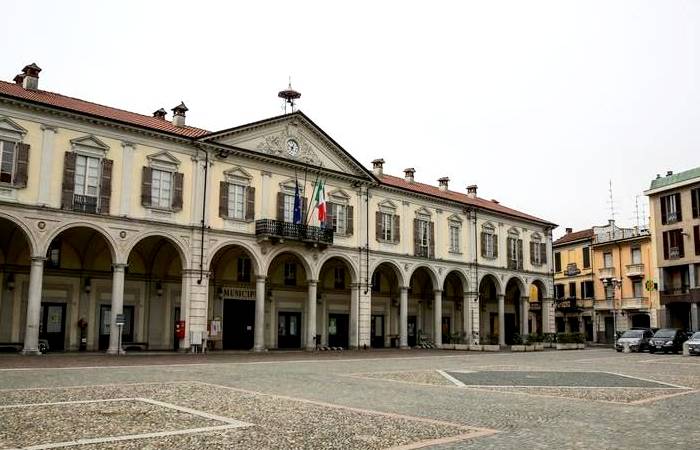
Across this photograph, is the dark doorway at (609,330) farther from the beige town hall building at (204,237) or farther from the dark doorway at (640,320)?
the beige town hall building at (204,237)

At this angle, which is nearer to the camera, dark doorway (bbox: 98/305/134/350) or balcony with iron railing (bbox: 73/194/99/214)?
balcony with iron railing (bbox: 73/194/99/214)

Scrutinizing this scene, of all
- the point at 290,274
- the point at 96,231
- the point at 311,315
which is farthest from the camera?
the point at 290,274

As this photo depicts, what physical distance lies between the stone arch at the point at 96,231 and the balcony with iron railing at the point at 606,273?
134ft

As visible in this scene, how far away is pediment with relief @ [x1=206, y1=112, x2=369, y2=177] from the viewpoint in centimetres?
3162

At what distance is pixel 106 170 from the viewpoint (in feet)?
88.6

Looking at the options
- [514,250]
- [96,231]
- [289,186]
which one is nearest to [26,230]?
[96,231]

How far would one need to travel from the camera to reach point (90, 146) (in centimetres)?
2670

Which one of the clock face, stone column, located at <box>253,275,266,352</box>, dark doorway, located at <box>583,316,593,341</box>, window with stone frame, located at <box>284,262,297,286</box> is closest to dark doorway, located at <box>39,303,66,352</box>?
stone column, located at <box>253,275,266,352</box>

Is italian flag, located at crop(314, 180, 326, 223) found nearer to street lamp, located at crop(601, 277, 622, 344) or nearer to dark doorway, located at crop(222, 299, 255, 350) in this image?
dark doorway, located at crop(222, 299, 255, 350)

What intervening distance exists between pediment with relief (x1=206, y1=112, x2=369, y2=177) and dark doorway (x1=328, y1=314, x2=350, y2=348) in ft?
28.3

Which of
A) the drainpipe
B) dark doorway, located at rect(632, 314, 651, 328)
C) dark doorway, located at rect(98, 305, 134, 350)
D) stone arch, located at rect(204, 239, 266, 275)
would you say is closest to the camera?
the drainpipe

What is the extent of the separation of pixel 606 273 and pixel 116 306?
41.5m

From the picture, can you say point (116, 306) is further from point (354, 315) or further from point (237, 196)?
point (354, 315)

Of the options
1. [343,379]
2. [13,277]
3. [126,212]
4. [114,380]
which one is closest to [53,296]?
[13,277]
